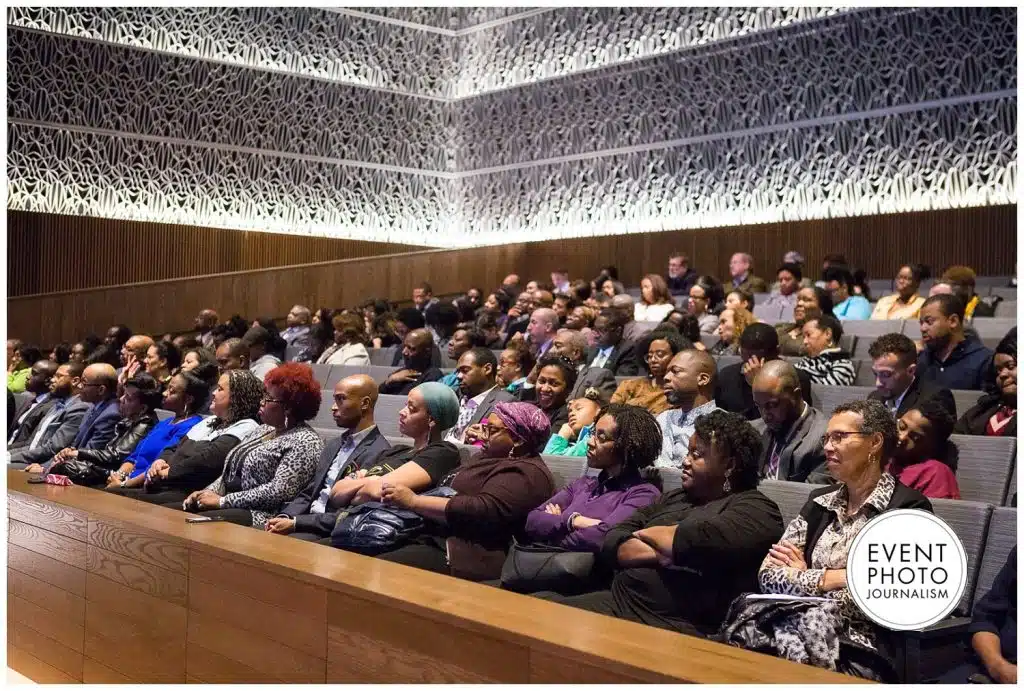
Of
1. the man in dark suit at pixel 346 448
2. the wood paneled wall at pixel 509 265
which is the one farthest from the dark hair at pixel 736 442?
the wood paneled wall at pixel 509 265

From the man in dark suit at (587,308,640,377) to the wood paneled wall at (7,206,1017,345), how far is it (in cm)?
380

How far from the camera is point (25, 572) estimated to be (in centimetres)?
349

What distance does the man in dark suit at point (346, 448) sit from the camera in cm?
346

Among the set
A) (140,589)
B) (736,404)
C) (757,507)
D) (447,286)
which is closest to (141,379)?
(140,589)

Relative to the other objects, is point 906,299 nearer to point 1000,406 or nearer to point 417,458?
point 1000,406

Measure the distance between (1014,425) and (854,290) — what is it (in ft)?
11.6

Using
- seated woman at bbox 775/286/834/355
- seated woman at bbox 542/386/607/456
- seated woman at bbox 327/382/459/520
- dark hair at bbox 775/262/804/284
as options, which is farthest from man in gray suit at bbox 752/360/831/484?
dark hair at bbox 775/262/804/284

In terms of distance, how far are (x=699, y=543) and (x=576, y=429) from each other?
1287 mm

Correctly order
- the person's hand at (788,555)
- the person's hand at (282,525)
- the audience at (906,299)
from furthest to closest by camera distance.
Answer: the audience at (906,299)
the person's hand at (282,525)
the person's hand at (788,555)

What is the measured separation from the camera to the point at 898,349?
3455 mm

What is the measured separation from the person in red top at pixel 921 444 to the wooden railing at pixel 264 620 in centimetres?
106

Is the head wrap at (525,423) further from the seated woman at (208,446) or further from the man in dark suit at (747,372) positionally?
the seated woman at (208,446)

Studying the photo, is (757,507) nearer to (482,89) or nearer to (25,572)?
(25,572)

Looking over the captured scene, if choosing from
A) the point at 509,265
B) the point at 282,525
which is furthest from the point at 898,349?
the point at 509,265
